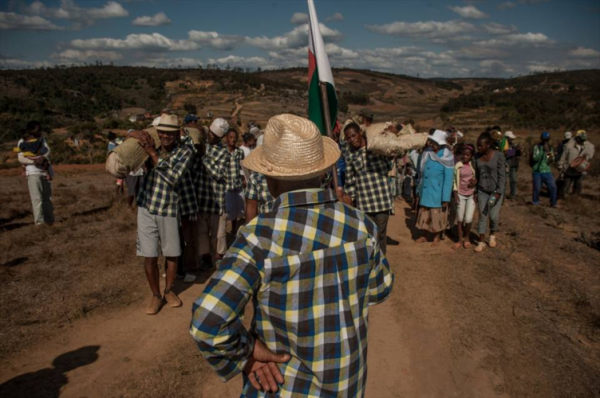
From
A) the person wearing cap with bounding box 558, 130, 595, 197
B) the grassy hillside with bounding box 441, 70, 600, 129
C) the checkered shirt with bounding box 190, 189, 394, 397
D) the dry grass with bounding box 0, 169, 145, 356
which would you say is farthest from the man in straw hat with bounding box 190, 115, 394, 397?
the grassy hillside with bounding box 441, 70, 600, 129

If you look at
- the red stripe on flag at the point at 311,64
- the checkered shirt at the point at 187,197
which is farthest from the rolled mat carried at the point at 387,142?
the checkered shirt at the point at 187,197

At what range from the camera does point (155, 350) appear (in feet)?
12.7

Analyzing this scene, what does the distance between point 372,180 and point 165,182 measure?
2.72 meters

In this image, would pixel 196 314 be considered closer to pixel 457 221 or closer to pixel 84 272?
pixel 84 272

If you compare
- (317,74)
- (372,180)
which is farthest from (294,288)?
(372,180)

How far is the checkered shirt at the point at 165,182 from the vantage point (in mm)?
3979

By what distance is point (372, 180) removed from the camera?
5.36 metres

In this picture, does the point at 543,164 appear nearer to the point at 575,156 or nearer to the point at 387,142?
the point at 575,156

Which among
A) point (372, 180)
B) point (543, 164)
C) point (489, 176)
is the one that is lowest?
point (543, 164)

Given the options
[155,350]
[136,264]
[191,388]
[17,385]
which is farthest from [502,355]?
[136,264]

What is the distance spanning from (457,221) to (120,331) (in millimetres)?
5430

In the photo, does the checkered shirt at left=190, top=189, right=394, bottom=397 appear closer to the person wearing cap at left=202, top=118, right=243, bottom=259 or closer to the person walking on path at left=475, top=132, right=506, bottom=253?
the person wearing cap at left=202, top=118, right=243, bottom=259

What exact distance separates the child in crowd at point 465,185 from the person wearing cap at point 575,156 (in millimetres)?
4859

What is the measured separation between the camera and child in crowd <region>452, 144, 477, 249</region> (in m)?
6.46
